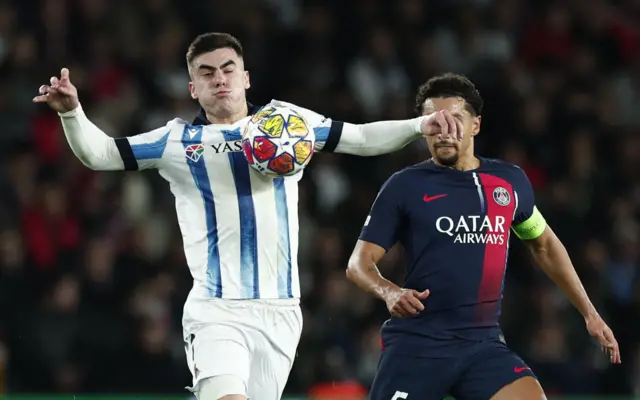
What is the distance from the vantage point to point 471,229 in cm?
613

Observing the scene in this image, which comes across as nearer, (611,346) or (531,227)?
(611,346)

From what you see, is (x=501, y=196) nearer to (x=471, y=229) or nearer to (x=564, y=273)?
(x=471, y=229)

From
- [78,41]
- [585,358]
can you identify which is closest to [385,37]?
[78,41]

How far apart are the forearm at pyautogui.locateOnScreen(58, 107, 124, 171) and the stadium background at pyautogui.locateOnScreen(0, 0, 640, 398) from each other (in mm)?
4306

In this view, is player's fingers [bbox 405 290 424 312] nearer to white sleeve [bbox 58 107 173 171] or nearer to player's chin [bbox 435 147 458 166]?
player's chin [bbox 435 147 458 166]

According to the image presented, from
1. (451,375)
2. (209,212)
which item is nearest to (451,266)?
(451,375)

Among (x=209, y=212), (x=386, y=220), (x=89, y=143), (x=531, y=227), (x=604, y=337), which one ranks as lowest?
(x=604, y=337)

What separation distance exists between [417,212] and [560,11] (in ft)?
26.4

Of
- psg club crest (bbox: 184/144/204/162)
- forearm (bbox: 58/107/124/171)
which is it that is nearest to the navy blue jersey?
psg club crest (bbox: 184/144/204/162)

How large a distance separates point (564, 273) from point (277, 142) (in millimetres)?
1662

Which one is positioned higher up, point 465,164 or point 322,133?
point 322,133

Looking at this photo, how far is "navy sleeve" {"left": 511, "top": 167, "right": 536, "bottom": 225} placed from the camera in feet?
20.7

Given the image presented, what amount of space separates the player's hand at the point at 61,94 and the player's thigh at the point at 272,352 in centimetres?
135

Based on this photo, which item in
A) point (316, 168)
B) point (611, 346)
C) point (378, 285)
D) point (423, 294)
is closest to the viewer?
point (423, 294)
